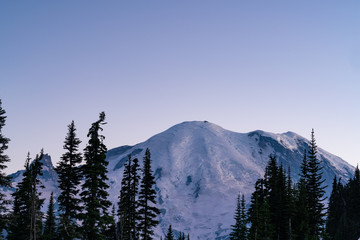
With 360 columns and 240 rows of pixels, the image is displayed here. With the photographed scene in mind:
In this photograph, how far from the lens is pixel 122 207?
1796 inches

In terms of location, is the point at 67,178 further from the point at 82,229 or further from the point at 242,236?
the point at 242,236

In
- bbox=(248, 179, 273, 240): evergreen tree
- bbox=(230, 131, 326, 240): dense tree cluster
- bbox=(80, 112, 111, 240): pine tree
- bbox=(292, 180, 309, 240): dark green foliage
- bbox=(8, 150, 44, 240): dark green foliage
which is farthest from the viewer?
bbox=(230, 131, 326, 240): dense tree cluster

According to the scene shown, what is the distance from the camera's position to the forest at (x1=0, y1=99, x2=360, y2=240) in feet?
111

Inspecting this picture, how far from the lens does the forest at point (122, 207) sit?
3394cm

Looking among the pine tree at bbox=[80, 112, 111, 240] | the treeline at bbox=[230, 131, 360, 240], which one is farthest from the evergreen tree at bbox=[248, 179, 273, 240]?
the pine tree at bbox=[80, 112, 111, 240]

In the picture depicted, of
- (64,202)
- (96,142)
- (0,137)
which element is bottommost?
(64,202)

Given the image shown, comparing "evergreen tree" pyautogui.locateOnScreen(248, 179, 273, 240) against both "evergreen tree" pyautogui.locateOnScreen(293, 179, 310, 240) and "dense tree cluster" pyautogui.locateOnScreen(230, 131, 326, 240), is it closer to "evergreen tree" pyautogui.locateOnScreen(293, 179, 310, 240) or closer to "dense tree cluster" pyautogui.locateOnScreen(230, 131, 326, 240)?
"dense tree cluster" pyautogui.locateOnScreen(230, 131, 326, 240)

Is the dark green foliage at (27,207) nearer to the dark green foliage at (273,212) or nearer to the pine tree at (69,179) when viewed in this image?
the pine tree at (69,179)

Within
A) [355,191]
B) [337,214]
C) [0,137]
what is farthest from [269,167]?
[0,137]

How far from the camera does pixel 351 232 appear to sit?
7950 centimetres

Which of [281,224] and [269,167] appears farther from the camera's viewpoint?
[269,167]

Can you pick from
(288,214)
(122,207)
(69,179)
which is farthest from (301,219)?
(69,179)

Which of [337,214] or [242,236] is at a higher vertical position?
[337,214]

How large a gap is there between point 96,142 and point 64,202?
6.56m
